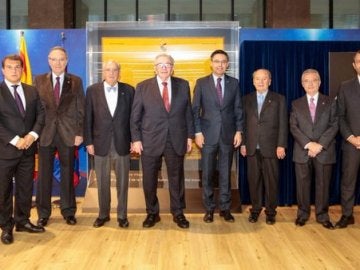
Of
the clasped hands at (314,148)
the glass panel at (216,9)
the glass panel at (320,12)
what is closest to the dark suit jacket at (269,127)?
the clasped hands at (314,148)

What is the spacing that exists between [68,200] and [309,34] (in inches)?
145

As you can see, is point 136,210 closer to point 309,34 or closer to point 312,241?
point 312,241

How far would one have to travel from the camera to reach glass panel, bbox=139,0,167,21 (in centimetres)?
884

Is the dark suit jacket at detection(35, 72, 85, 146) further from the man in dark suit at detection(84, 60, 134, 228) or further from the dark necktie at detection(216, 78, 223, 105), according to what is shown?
the dark necktie at detection(216, 78, 223, 105)

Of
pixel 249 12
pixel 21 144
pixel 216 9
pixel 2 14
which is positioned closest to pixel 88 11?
pixel 2 14

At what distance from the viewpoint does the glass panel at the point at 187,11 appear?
8.81 m

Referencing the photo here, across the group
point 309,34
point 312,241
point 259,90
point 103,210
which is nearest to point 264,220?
point 312,241

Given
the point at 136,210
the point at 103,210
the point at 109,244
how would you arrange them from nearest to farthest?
the point at 109,244 < the point at 103,210 < the point at 136,210

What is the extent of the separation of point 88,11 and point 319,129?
19.7 ft

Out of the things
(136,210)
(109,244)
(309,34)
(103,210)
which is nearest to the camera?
(109,244)

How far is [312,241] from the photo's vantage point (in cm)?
364

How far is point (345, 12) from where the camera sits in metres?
8.83

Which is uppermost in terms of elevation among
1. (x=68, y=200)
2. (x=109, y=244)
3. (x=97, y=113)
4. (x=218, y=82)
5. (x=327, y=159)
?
(x=218, y=82)

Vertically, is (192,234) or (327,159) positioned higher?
(327,159)
